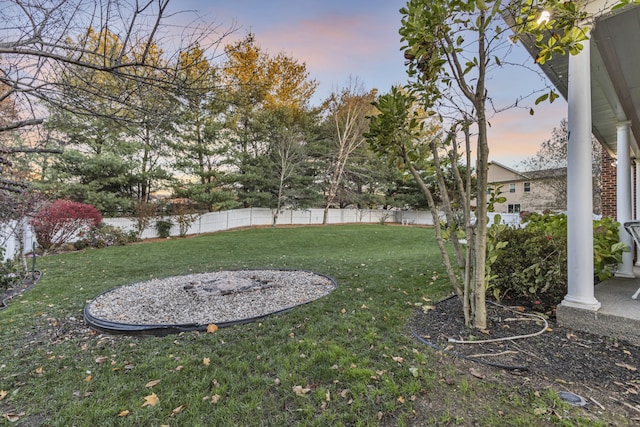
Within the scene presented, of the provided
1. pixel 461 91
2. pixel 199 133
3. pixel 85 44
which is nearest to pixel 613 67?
pixel 461 91

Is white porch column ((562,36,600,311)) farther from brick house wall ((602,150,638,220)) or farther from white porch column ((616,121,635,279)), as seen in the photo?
brick house wall ((602,150,638,220))

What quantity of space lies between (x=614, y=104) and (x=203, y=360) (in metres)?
5.84

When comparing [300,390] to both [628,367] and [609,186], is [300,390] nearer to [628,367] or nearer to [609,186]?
[628,367]

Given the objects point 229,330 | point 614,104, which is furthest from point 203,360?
point 614,104

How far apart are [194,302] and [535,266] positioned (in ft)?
12.4

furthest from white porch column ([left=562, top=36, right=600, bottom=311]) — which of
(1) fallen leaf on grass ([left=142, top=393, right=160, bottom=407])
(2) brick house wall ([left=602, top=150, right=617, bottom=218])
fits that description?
(2) brick house wall ([left=602, top=150, right=617, bottom=218])

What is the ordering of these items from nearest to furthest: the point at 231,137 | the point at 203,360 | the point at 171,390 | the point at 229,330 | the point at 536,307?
the point at 171,390 → the point at 203,360 → the point at 229,330 → the point at 536,307 → the point at 231,137

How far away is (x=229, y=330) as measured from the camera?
8.89ft

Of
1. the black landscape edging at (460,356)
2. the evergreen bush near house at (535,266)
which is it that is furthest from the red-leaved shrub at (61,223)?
the evergreen bush near house at (535,266)

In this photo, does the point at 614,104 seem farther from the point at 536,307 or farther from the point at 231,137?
the point at 231,137

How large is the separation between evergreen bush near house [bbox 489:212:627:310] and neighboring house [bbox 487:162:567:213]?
1499cm

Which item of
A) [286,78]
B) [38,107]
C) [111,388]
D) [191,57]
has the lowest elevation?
[111,388]

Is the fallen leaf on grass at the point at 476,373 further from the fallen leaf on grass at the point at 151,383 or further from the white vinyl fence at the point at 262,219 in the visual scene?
the white vinyl fence at the point at 262,219

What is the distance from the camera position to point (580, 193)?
238cm
